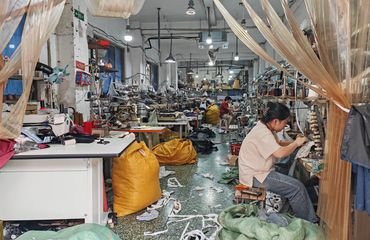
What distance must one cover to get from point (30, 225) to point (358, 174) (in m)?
2.76

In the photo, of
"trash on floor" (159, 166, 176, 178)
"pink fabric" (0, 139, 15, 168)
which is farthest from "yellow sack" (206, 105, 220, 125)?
"pink fabric" (0, 139, 15, 168)

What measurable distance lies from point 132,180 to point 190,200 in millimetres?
913

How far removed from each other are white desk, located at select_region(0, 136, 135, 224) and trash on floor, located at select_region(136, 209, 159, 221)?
0.64 m

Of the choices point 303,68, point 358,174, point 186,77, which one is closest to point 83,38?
point 303,68

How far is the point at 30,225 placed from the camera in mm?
3006

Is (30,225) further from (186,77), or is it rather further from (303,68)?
(186,77)

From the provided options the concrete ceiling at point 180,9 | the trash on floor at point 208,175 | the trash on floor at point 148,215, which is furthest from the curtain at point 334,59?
the concrete ceiling at point 180,9

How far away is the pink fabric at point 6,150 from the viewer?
248cm

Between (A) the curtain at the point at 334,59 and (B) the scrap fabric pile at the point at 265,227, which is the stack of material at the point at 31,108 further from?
(A) the curtain at the point at 334,59

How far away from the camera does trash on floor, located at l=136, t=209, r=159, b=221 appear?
3355 mm

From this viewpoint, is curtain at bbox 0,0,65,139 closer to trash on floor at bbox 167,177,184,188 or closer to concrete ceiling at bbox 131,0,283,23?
trash on floor at bbox 167,177,184,188

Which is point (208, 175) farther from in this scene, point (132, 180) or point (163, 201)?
point (132, 180)

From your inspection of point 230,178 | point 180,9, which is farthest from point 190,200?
point 180,9

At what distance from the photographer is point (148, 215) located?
3.42 m
